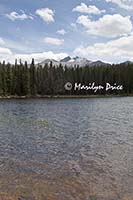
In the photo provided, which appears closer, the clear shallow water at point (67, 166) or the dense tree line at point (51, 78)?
the clear shallow water at point (67, 166)

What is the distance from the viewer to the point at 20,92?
15362 centimetres

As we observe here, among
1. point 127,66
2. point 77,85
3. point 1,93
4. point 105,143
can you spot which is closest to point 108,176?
point 105,143

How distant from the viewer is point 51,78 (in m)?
168

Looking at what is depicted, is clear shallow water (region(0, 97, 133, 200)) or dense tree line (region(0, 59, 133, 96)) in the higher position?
dense tree line (region(0, 59, 133, 96))

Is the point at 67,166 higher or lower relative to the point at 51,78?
lower

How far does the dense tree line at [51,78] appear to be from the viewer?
15200 centimetres

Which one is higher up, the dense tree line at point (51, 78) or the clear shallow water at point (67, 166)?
the dense tree line at point (51, 78)

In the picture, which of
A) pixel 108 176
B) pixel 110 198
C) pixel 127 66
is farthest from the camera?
pixel 127 66

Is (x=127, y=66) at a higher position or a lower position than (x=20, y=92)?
higher

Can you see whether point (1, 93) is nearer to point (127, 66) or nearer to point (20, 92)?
point (20, 92)

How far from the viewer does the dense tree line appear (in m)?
152

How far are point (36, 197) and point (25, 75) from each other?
139155mm

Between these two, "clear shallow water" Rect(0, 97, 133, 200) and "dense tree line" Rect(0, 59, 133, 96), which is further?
"dense tree line" Rect(0, 59, 133, 96)

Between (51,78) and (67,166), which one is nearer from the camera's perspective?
(67,166)
